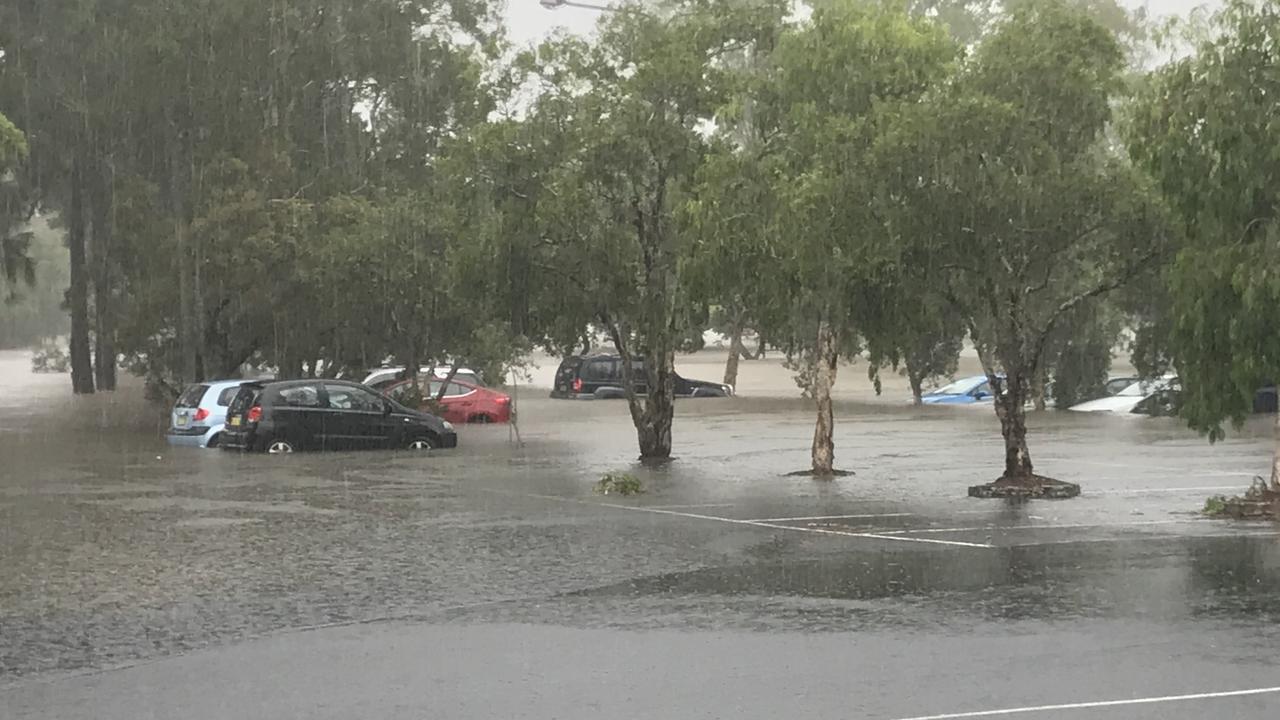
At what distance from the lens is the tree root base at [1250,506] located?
56.4 feet

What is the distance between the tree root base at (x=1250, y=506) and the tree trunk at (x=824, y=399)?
23.4ft

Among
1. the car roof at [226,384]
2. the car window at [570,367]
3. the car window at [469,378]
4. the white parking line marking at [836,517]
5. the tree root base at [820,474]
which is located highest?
the car window at [570,367]

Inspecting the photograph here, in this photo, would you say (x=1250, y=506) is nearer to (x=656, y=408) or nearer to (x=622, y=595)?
(x=622, y=595)

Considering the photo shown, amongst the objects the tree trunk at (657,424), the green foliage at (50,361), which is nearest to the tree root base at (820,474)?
the tree trunk at (657,424)

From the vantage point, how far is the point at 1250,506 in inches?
682

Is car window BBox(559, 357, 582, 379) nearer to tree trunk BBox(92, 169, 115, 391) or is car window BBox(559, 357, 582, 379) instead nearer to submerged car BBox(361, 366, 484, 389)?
submerged car BBox(361, 366, 484, 389)

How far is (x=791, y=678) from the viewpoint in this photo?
28.5ft

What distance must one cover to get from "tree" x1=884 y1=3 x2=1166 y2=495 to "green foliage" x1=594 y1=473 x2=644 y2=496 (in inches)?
184

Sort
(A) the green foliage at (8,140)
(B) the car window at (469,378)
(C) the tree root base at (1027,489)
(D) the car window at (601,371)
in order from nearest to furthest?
(C) the tree root base at (1027,489) < (A) the green foliage at (8,140) < (B) the car window at (469,378) < (D) the car window at (601,371)

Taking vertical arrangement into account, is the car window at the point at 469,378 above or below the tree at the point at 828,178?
below

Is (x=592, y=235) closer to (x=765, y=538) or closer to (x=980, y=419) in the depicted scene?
(x=765, y=538)

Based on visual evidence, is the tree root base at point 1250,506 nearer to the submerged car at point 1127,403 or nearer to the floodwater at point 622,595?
the floodwater at point 622,595

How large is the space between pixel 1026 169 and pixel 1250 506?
4.44 metres

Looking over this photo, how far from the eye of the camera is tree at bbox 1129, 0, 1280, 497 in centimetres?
1594
